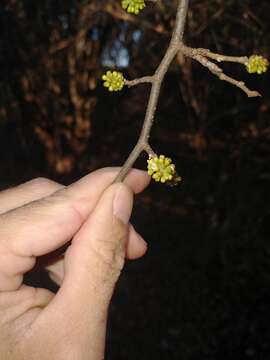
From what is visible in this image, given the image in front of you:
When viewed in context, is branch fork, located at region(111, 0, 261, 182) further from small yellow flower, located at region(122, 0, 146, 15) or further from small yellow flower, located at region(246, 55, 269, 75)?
small yellow flower, located at region(122, 0, 146, 15)

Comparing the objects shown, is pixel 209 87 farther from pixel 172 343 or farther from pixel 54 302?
pixel 54 302

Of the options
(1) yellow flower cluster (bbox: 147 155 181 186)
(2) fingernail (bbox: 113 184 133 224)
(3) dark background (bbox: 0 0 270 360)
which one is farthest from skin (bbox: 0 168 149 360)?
(3) dark background (bbox: 0 0 270 360)

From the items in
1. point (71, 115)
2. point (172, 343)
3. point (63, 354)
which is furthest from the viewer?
point (71, 115)

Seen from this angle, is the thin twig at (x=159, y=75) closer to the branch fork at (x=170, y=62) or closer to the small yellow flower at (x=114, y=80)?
the branch fork at (x=170, y=62)

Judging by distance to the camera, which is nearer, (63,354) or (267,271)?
(63,354)

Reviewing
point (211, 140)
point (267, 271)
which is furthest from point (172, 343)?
point (211, 140)
